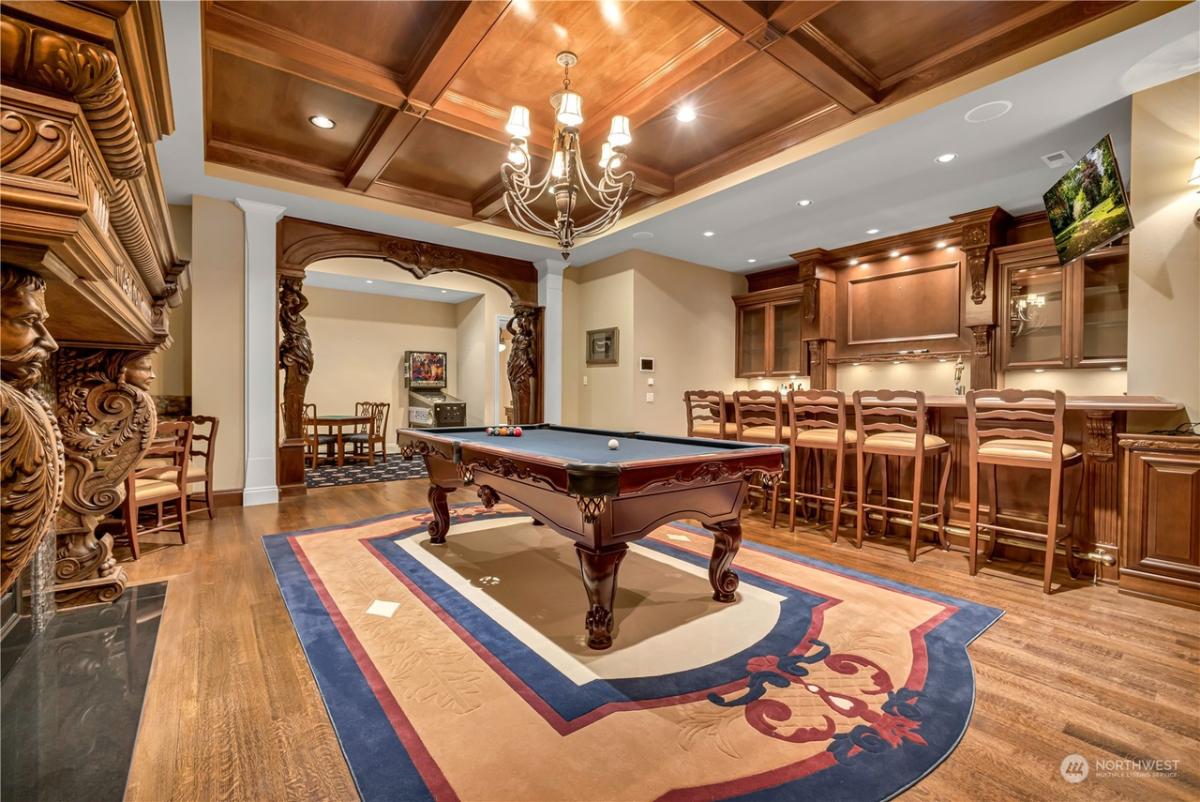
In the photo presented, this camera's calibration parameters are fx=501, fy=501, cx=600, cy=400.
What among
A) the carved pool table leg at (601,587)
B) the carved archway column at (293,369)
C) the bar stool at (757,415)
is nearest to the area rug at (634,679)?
the carved pool table leg at (601,587)

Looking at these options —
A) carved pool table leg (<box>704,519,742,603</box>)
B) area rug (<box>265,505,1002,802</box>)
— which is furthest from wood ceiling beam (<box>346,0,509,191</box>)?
area rug (<box>265,505,1002,802</box>)

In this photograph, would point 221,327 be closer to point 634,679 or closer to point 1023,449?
point 634,679

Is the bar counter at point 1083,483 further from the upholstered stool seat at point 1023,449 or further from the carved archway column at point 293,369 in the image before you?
the carved archway column at point 293,369

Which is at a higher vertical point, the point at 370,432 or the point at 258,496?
the point at 370,432

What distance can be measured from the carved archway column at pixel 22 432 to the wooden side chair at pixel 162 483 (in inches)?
101

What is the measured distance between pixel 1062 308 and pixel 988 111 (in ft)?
8.35

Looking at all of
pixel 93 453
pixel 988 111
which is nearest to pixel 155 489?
pixel 93 453

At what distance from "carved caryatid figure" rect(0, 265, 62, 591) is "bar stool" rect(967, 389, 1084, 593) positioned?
372cm

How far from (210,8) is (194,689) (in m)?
3.09

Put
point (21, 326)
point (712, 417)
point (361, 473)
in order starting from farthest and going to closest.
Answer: point (361, 473)
point (712, 417)
point (21, 326)

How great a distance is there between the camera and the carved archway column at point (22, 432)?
0.90 meters

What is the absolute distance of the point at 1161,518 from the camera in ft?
8.29

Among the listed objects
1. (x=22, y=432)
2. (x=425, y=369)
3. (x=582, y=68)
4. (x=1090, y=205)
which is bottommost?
(x=22, y=432)

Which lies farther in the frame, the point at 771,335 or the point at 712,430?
the point at 771,335
